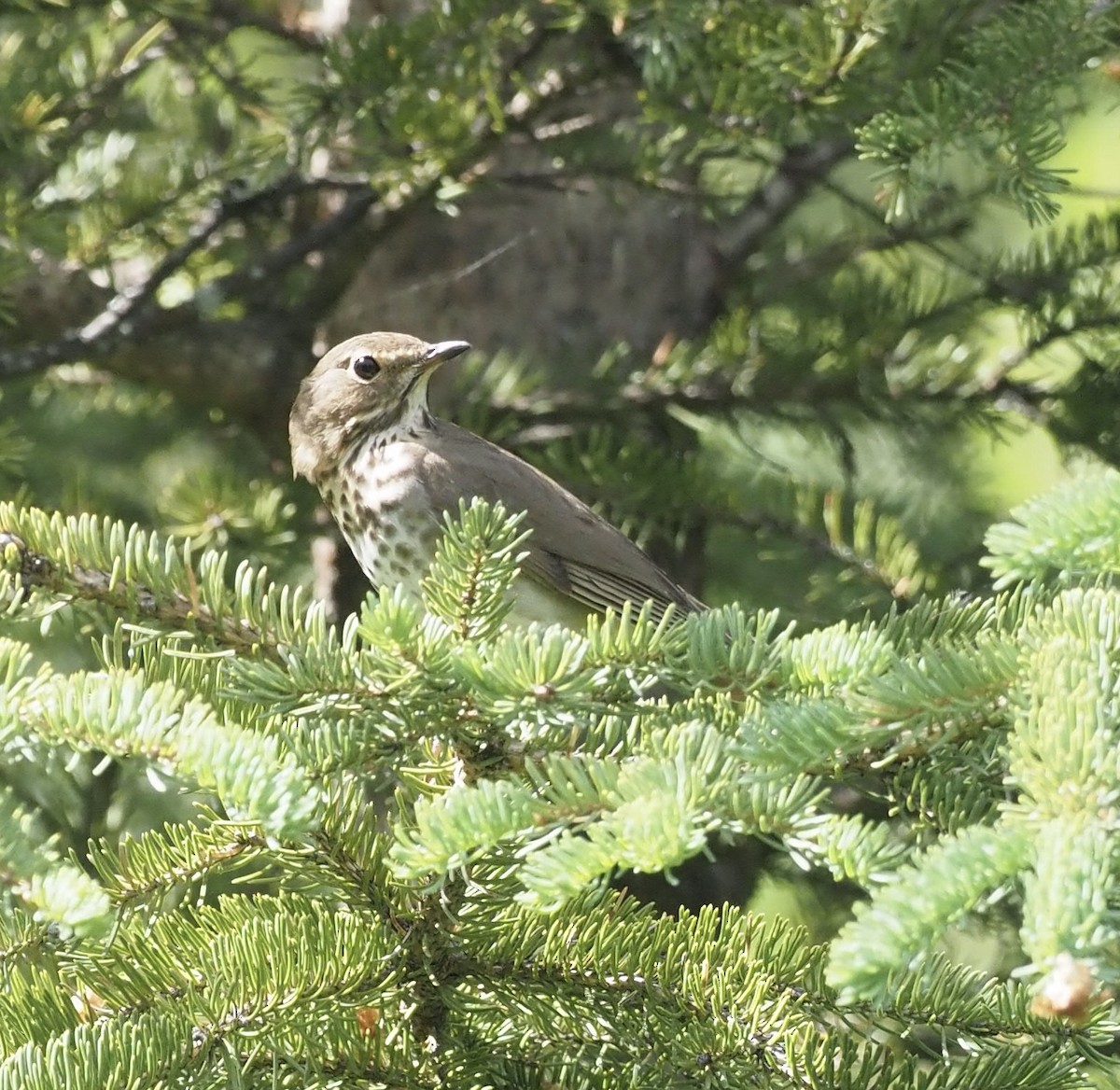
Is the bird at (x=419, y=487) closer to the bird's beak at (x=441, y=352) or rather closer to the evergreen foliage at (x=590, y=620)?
the bird's beak at (x=441, y=352)

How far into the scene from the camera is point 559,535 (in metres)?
4.17

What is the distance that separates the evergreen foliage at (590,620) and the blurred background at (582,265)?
2 cm

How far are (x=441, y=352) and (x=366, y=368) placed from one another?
0.86ft

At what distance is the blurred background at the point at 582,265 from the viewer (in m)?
3.51

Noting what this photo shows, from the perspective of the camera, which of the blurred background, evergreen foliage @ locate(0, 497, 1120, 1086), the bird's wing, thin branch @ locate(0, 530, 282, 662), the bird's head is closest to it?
evergreen foliage @ locate(0, 497, 1120, 1086)

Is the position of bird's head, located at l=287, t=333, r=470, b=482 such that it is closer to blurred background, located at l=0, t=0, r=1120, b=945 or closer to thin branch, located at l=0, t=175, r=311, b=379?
blurred background, located at l=0, t=0, r=1120, b=945

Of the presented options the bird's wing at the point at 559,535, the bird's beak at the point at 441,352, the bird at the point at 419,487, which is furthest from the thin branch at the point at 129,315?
the bird's wing at the point at 559,535

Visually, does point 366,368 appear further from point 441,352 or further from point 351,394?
point 441,352

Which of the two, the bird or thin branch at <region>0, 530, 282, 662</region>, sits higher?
thin branch at <region>0, 530, 282, 662</region>

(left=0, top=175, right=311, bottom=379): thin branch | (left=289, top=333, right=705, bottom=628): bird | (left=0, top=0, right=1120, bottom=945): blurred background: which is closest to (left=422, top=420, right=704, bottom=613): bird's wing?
(left=289, top=333, right=705, bottom=628): bird

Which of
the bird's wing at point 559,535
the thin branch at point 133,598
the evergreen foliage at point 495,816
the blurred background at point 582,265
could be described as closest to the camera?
the evergreen foliage at point 495,816

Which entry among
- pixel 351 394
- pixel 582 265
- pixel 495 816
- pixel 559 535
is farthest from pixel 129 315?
pixel 495 816

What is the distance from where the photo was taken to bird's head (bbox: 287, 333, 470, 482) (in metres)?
4.41

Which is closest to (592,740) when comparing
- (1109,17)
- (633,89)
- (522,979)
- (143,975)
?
(522,979)
